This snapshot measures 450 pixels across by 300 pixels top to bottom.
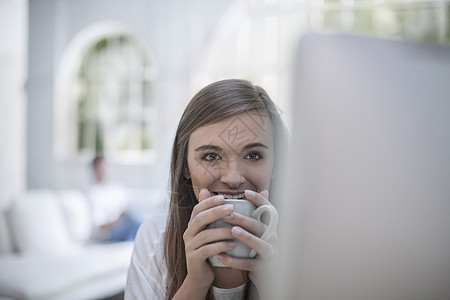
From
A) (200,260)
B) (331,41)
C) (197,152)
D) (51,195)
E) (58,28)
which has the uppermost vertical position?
(58,28)

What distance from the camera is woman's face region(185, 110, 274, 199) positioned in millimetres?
755

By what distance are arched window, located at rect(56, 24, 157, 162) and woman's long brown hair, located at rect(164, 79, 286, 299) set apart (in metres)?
6.97

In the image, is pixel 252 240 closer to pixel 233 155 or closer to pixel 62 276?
pixel 233 155

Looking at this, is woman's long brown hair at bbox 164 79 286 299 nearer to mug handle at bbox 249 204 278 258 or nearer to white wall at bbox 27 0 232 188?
mug handle at bbox 249 204 278 258

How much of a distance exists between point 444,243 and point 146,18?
7986 millimetres

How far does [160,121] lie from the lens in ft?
24.9

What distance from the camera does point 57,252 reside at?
9.86ft

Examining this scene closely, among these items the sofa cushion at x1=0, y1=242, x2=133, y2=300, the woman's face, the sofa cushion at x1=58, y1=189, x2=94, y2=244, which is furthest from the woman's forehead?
the sofa cushion at x1=58, y1=189, x2=94, y2=244

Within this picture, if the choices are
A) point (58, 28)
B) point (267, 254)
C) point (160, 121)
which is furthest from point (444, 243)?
point (58, 28)

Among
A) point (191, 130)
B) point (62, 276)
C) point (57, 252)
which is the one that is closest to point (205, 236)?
point (191, 130)

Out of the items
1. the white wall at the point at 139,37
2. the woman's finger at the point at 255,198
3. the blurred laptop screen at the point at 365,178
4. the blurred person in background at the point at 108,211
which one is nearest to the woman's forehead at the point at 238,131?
the woman's finger at the point at 255,198

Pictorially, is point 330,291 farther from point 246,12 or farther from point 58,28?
point 58,28

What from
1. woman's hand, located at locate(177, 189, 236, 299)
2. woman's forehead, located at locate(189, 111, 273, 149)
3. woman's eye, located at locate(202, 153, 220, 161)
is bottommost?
woman's hand, located at locate(177, 189, 236, 299)

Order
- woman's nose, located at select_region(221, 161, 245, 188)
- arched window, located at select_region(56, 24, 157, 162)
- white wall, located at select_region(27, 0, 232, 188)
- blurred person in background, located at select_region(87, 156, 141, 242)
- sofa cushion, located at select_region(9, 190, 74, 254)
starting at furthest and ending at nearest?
1. arched window, located at select_region(56, 24, 157, 162)
2. white wall, located at select_region(27, 0, 232, 188)
3. blurred person in background, located at select_region(87, 156, 141, 242)
4. sofa cushion, located at select_region(9, 190, 74, 254)
5. woman's nose, located at select_region(221, 161, 245, 188)
